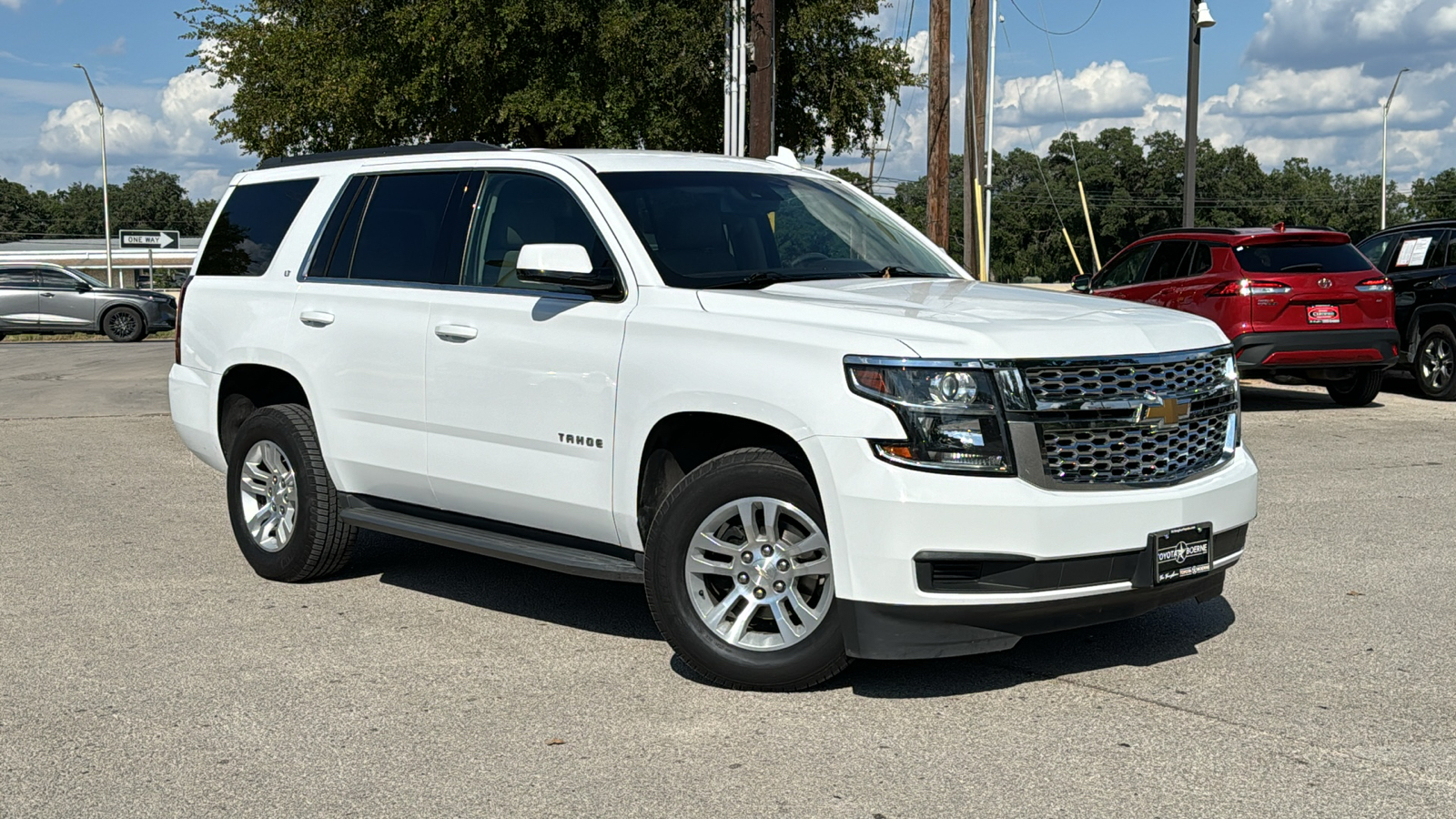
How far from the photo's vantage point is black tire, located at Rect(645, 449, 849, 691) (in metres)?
4.99

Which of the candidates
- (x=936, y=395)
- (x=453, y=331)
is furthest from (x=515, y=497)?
(x=936, y=395)

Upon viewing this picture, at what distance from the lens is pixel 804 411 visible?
4867mm

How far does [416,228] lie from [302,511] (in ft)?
4.76

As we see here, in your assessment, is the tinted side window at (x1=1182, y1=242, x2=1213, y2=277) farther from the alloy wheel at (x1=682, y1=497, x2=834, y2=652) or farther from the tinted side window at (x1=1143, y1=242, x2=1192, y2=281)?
the alloy wheel at (x1=682, y1=497, x2=834, y2=652)

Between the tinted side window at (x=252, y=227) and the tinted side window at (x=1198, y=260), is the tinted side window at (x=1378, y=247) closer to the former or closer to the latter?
the tinted side window at (x=1198, y=260)

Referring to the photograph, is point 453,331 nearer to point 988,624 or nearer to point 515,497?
point 515,497

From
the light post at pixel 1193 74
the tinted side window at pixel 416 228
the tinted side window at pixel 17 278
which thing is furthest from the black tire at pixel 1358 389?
the tinted side window at pixel 17 278

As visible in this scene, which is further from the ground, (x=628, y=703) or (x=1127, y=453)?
(x=1127, y=453)

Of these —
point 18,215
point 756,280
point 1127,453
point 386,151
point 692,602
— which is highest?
point 18,215

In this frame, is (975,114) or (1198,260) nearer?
(1198,260)

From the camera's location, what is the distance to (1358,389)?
1535cm

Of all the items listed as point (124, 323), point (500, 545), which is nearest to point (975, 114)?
point (124, 323)

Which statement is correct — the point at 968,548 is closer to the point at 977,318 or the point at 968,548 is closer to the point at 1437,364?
the point at 977,318

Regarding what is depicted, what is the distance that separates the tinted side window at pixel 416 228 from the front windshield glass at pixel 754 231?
2.53 ft
